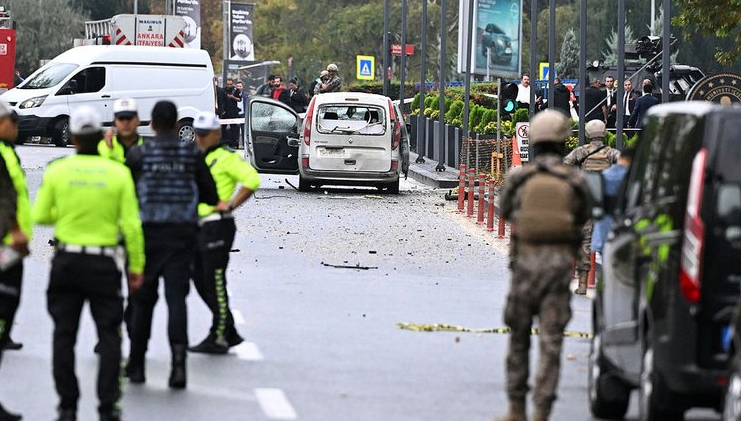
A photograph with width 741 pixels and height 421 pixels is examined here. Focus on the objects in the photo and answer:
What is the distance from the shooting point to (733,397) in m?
7.65

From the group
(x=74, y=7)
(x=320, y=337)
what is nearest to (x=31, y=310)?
(x=320, y=337)

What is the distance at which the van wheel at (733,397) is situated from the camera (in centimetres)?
757

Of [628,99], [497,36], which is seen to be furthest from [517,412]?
[497,36]

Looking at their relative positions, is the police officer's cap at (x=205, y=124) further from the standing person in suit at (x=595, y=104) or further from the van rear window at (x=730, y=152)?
the standing person in suit at (x=595, y=104)

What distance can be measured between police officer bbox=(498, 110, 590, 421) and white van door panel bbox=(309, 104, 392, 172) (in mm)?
22357

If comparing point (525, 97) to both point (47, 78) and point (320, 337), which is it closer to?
point (47, 78)

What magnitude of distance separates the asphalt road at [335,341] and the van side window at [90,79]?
66.1 feet

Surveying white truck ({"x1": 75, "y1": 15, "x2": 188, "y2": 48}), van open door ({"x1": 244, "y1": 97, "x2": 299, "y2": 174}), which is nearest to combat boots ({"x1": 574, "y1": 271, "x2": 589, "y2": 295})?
van open door ({"x1": 244, "y1": 97, "x2": 299, "y2": 174})

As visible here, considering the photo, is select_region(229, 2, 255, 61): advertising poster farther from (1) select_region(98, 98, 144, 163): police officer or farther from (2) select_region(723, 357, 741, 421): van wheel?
(2) select_region(723, 357, 741, 421): van wheel

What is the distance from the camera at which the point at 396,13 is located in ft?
350

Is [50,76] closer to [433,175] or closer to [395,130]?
[433,175]

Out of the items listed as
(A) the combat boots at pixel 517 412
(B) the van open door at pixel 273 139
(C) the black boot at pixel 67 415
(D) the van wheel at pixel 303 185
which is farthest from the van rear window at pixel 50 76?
(A) the combat boots at pixel 517 412

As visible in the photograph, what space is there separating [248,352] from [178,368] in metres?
1.85

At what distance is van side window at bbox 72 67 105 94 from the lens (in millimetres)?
43562
